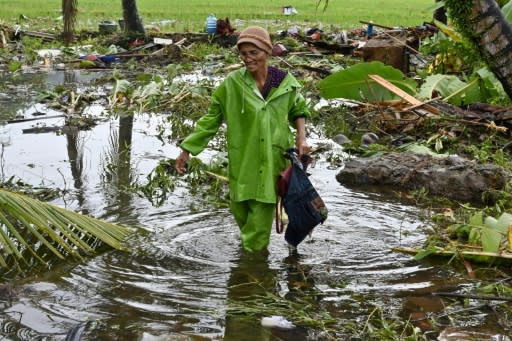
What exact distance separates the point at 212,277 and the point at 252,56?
141cm

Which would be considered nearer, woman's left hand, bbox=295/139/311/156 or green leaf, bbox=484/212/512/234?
green leaf, bbox=484/212/512/234

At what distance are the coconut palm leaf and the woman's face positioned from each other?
1.37 m

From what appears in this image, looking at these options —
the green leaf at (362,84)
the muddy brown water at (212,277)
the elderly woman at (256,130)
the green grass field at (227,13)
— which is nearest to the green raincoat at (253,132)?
the elderly woman at (256,130)

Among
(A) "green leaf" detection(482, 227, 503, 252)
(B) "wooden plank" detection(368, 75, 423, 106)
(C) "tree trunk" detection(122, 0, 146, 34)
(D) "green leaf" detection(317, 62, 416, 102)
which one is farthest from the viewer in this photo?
(C) "tree trunk" detection(122, 0, 146, 34)

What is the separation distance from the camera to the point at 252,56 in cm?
493

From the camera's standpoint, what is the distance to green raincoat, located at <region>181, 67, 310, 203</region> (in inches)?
199

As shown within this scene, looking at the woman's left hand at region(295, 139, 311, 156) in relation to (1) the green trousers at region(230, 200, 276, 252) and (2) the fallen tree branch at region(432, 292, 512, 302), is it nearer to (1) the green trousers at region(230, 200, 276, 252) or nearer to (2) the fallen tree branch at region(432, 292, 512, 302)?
(1) the green trousers at region(230, 200, 276, 252)

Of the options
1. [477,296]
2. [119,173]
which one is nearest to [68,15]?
[119,173]

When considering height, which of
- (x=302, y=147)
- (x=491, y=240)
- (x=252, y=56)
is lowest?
(x=491, y=240)

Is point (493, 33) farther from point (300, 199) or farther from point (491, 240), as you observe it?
point (300, 199)

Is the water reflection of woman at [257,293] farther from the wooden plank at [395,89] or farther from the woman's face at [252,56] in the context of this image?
the wooden plank at [395,89]

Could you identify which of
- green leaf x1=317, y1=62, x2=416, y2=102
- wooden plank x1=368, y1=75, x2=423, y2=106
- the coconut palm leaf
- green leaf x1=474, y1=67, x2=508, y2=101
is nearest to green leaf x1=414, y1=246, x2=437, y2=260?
the coconut palm leaf

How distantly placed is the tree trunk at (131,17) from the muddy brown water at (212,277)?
36.1 feet

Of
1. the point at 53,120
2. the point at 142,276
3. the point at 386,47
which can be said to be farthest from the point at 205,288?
the point at 386,47
